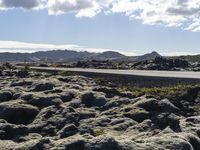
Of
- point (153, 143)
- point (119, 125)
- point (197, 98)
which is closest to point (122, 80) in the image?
point (197, 98)

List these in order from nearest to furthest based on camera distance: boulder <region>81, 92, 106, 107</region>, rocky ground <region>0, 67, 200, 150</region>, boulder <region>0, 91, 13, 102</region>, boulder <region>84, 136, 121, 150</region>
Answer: boulder <region>84, 136, 121, 150</region>, rocky ground <region>0, 67, 200, 150</region>, boulder <region>81, 92, 106, 107</region>, boulder <region>0, 91, 13, 102</region>

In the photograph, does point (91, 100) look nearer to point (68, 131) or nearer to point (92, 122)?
point (92, 122)

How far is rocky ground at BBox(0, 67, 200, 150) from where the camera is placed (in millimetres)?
22906

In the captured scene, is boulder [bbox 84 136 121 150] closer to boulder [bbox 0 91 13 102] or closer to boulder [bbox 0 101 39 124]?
boulder [bbox 0 101 39 124]

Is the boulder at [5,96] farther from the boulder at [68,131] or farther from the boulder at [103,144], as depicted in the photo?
the boulder at [103,144]

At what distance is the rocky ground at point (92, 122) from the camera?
22906mm

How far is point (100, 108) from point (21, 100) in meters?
6.30

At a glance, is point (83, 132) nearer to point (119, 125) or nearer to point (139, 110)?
Result: point (119, 125)

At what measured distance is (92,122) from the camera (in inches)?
1139

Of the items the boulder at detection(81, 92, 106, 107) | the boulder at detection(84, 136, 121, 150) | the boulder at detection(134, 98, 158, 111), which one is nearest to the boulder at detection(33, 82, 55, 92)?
the boulder at detection(81, 92, 106, 107)

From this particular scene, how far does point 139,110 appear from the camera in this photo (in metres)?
30.0

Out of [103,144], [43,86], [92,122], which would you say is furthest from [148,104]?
[43,86]

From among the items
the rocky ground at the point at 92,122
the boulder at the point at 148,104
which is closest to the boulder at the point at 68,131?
the rocky ground at the point at 92,122

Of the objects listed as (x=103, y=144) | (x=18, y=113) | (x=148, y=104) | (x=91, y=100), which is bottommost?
(x=18, y=113)
